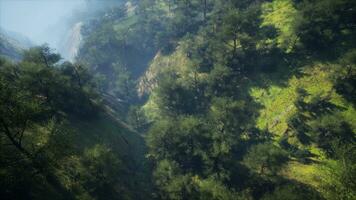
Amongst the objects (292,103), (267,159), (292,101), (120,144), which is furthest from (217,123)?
(120,144)

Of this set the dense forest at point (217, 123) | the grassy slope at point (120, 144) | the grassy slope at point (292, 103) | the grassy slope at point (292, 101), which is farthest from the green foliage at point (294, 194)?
the grassy slope at point (120, 144)

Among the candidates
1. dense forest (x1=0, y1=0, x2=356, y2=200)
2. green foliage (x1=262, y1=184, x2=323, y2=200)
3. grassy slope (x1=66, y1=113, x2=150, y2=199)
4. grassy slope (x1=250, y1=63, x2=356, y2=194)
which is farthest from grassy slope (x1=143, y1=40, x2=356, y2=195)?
grassy slope (x1=66, y1=113, x2=150, y2=199)

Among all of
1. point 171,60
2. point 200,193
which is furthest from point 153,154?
point 171,60

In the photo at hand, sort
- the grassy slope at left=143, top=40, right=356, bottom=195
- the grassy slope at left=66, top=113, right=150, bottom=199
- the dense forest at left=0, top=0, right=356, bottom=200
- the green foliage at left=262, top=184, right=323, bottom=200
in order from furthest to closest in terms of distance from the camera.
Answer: the grassy slope at left=66, top=113, right=150, bottom=199 → the grassy slope at left=143, top=40, right=356, bottom=195 → the green foliage at left=262, top=184, right=323, bottom=200 → the dense forest at left=0, top=0, right=356, bottom=200

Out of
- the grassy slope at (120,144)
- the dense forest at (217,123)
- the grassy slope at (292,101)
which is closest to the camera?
the dense forest at (217,123)

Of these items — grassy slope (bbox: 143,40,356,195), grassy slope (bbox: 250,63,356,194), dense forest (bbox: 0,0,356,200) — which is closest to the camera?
dense forest (bbox: 0,0,356,200)

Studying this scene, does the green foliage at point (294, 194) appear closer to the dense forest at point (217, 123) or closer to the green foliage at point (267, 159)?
the dense forest at point (217, 123)

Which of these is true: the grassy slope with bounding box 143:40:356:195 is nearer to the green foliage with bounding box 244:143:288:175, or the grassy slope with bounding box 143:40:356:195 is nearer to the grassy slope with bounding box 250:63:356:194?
the grassy slope with bounding box 250:63:356:194

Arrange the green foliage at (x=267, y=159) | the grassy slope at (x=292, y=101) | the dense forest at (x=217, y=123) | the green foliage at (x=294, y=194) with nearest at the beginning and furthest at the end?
the dense forest at (x=217, y=123) < the green foliage at (x=294, y=194) < the green foliage at (x=267, y=159) < the grassy slope at (x=292, y=101)

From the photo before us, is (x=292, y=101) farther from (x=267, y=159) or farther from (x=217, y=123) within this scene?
(x=267, y=159)
